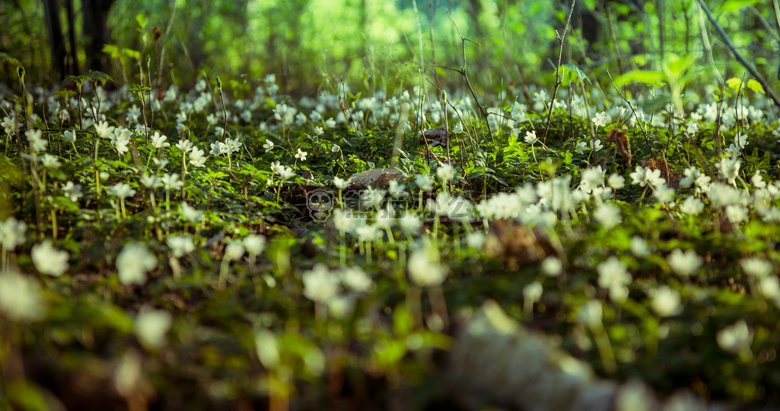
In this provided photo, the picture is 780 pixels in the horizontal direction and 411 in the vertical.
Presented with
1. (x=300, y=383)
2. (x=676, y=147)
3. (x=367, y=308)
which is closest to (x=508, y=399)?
(x=367, y=308)

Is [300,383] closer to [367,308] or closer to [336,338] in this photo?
[336,338]

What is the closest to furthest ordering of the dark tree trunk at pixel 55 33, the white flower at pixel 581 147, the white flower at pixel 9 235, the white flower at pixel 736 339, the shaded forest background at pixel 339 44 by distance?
1. the white flower at pixel 736 339
2. the white flower at pixel 9 235
3. the white flower at pixel 581 147
4. the shaded forest background at pixel 339 44
5. the dark tree trunk at pixel 55 33

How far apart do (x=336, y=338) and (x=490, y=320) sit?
0.43 meters

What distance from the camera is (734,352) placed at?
1.43 meters

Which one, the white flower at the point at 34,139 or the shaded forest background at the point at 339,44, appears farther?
the shaded forest background at the point at 339,44

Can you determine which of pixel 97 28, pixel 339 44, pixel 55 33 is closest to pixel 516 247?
pixel 55 33

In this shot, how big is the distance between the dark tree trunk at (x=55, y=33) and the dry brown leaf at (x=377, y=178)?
14.9 ft

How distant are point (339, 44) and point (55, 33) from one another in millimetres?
6509

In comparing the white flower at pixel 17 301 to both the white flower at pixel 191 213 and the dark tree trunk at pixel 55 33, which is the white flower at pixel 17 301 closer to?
the white flower at pixel 191 213

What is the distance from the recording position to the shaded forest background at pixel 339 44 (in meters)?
5.08

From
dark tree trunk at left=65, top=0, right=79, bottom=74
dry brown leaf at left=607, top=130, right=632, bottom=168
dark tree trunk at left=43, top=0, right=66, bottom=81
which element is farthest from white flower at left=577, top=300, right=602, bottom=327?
dark tree trunk at left=43, top=0, right=66, bottom=81

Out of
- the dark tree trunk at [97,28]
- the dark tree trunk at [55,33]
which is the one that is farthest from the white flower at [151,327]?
the dark tree trunk at [97,28]

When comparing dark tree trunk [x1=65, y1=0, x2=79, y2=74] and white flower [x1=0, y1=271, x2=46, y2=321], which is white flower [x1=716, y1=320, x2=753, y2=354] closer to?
white flower [x1=0, y1=271, x2=46, y2=321]

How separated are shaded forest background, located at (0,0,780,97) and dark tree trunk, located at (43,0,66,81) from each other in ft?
0.04
